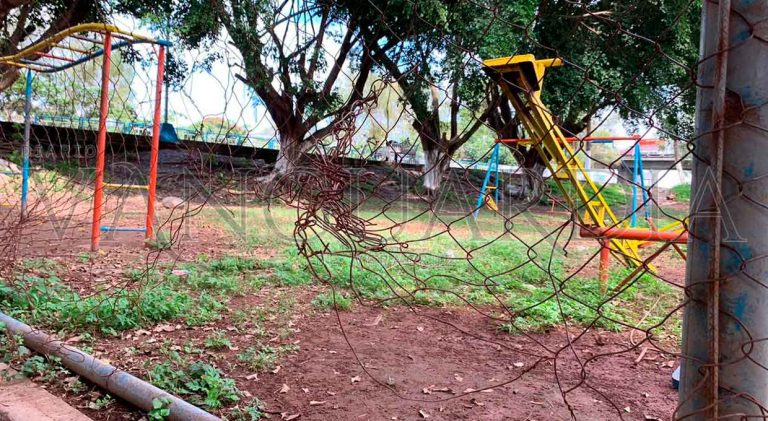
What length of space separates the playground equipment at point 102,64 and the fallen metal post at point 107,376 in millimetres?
1355

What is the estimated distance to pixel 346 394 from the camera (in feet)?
6.56

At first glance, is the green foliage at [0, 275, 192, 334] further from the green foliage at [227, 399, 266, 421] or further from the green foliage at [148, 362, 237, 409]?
the green foliage at [227, 399, 266, 421]

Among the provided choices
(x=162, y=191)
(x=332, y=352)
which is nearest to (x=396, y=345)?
(x=332, y=352)

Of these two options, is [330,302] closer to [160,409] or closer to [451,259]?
[451,259]

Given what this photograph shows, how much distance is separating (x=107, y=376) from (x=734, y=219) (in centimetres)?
194

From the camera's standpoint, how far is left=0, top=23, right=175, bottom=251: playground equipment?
368 centimetres

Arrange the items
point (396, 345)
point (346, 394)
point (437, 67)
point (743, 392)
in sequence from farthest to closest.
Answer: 1. point (437, 67)
2. point (396, 345)
3. point (346, 394)
4. point (743, 392)

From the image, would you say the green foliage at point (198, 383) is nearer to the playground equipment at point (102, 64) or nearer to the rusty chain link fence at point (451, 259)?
the rusty chain link fence at point (451, 259)

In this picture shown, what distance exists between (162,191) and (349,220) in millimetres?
9239

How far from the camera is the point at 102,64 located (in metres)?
4.33

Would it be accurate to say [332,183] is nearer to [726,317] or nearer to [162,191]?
[726,317]

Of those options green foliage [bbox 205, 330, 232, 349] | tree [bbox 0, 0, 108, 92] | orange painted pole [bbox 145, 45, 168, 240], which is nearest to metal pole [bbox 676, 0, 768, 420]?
green foliage [bbox 205, 330, 232, 349]

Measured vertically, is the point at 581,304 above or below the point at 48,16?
below

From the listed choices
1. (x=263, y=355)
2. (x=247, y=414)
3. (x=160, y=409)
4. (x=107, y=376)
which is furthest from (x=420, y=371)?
(x=107, y=376)
